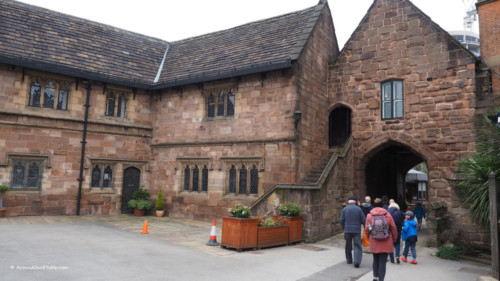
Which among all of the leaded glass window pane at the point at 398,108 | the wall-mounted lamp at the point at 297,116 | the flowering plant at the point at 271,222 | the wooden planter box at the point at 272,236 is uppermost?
the leaded glass window pane at the point at 398,108

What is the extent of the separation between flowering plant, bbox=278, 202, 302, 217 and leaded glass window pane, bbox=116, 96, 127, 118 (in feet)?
32.9

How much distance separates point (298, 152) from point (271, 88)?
9.50 ft

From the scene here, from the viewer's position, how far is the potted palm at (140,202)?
16.8 meters

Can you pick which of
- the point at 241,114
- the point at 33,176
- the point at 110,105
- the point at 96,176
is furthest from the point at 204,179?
the point at 33,176

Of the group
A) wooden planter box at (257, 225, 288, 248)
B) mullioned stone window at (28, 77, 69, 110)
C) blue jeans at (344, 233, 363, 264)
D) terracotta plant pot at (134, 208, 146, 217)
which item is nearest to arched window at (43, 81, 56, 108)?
mullioned stone window at (28, 77, 69, 110)

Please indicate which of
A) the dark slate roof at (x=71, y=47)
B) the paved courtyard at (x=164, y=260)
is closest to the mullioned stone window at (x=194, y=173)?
the paved courtyard at (x=164, y=260)

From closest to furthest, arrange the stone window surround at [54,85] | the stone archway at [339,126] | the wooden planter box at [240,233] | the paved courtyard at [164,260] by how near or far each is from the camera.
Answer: the paved courtyard at [164,260], the wooden planter box at [240,233], the stone window surround at [54,85], the stone archway at [339,126]

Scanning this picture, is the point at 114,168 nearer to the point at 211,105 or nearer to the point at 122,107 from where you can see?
the point at 122,107

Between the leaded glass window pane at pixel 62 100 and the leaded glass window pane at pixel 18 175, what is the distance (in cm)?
290

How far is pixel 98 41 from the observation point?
18.2m

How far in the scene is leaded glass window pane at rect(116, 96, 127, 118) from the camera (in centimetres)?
1750

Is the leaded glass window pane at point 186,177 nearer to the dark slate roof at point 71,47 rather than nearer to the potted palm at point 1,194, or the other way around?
the dark slate roof at point 71,47

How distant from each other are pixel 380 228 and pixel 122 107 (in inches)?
559

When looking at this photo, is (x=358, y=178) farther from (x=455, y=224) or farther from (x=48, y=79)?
(x=48, y=79)
